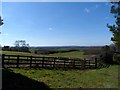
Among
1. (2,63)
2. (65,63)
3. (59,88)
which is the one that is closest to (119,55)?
(59,88)

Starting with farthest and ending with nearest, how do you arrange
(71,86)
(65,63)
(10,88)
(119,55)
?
(65,63) < (119,55) < (71,86) < (10,88)

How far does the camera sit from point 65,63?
3616 cm

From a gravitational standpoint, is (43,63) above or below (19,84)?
above

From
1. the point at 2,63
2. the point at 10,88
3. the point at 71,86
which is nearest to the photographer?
the point at 10,88

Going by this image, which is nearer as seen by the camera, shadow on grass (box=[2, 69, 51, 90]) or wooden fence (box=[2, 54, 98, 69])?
shadow on grass (box=[2, 69, 51, 90])

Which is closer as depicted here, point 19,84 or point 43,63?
point 19,84

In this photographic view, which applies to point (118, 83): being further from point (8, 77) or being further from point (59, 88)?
point (8, 77)

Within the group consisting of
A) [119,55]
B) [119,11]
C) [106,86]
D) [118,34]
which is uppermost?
[119,11]

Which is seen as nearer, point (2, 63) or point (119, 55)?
point (119, 55)

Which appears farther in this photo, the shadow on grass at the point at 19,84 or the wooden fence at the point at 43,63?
the wooden fence at the point at 43,63

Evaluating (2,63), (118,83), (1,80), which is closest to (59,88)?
(1,80)

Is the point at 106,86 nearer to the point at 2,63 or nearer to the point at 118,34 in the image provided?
the point at 118,34

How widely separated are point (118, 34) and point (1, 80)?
843cm

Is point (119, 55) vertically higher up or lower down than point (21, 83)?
higher up
